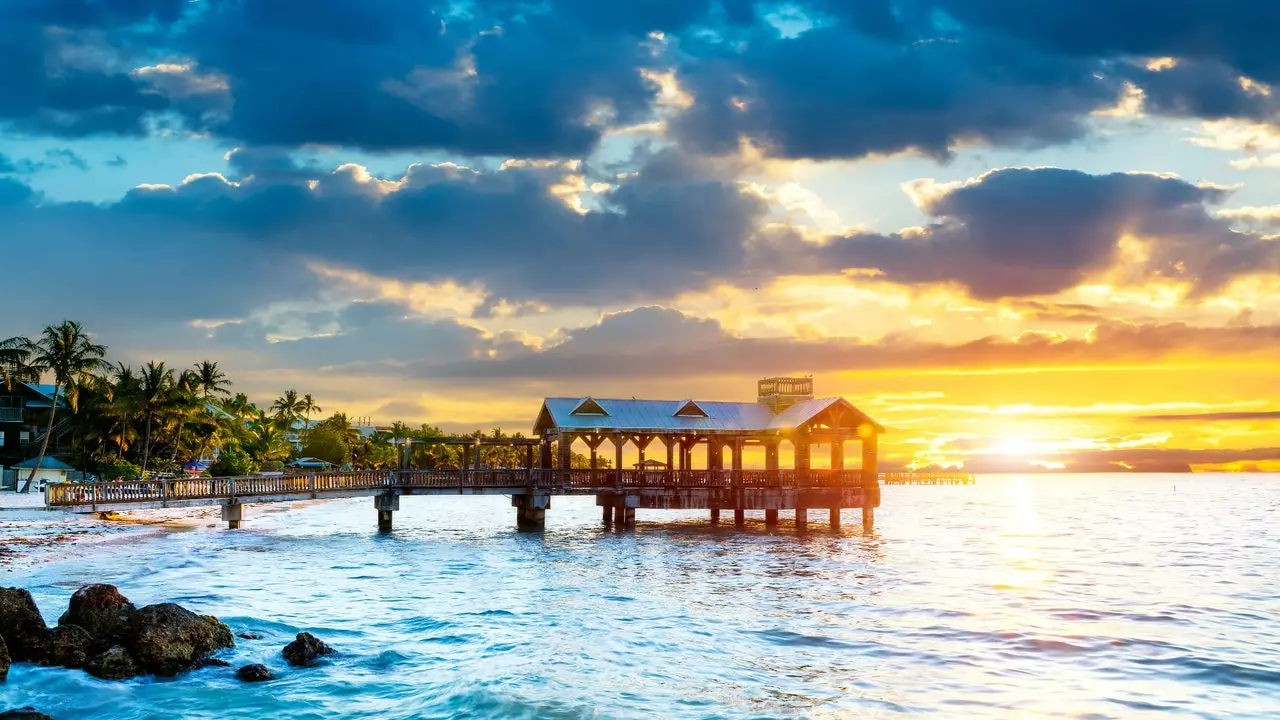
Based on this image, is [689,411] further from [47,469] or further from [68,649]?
[47,469]

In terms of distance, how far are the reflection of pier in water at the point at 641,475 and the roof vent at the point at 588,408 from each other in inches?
2.1

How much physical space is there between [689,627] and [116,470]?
1828 inches

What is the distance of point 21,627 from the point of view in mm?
16141

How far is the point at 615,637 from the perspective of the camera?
66.0 feet

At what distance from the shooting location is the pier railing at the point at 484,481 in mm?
41562

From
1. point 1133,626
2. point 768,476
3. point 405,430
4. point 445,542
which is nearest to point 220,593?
point 445,542

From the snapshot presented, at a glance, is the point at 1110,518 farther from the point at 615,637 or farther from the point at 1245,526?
the point at 615,637

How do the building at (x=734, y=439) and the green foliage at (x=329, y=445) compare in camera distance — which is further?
the green foliage at (x=329, y=445)

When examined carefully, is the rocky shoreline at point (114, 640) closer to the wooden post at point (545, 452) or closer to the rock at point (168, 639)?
the rock at point (168, 639)

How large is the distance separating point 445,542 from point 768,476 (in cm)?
1484

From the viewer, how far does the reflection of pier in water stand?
1676 inches

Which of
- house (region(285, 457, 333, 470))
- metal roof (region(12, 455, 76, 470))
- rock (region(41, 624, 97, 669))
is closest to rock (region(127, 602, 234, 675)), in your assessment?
rock (region(41, 624, 97, 669))

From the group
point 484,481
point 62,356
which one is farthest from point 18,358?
point 484,481

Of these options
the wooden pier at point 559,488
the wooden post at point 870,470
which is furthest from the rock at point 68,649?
the wooden post at point 870,470
